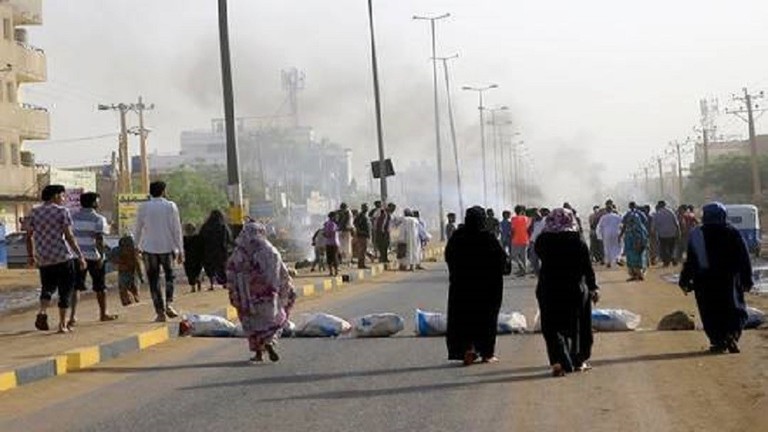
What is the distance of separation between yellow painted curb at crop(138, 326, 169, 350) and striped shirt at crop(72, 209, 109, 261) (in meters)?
1.38

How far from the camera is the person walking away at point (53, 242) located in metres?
14.7

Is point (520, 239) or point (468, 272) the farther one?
point (520, 239)

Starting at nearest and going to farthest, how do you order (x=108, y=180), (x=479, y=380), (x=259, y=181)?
(x=479, y=380), (x=108, y=180), (x=259, y=181)

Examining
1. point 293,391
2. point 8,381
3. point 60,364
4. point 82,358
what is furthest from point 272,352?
point 8,381

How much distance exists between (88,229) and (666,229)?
57.3 feet

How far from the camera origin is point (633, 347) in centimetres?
1308

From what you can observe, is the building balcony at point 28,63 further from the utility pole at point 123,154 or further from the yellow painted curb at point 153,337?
the yellow painted curb at point 153,337

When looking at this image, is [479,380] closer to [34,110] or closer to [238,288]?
[238,288]

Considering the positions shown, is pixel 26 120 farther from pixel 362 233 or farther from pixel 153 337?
pixel 153 337

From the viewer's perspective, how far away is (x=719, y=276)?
41.5 feet

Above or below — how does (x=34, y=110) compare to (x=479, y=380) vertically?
above

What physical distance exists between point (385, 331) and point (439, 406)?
17.7 feet

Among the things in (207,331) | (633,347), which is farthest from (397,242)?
(633,347)

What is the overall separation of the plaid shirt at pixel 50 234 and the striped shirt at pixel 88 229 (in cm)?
116
